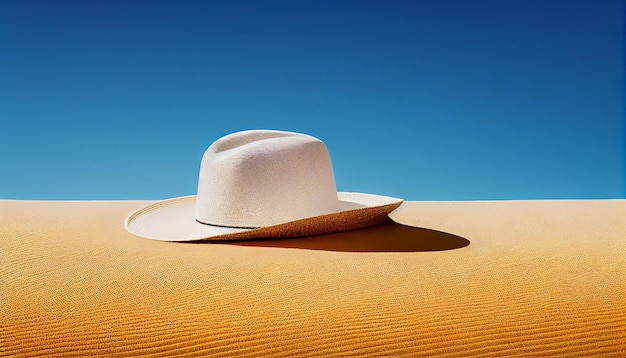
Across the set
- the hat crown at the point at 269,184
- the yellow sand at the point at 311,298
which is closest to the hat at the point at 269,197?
the hat crown at the point at 269,184

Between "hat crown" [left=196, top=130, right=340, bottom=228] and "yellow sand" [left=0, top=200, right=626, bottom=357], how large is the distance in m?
0.23

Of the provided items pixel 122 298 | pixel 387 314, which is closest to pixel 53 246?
pixel 122 298

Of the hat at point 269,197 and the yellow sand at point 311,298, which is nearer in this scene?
the yellow sand at point 311,298

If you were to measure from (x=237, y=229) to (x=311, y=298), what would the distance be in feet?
4.23

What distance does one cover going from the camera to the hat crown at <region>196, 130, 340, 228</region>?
3064mm

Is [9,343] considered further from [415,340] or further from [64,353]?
[415,340]

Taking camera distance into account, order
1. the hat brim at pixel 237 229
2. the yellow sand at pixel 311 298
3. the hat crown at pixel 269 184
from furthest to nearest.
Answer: the hat crown at pixel 269 184, the hat brim at pixel 237 229, the yellow sand at pixel 311 298

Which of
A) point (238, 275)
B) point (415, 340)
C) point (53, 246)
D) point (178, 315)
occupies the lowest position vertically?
point (415, 340)

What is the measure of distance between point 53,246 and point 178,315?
1.35 meters

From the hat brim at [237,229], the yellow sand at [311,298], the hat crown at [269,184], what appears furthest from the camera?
the hat crown at [269,184]

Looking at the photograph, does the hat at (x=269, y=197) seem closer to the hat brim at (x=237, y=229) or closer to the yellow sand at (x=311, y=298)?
the hat brim at (x=237, y=229)

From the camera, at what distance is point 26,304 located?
186cm

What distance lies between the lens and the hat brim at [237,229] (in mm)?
2939

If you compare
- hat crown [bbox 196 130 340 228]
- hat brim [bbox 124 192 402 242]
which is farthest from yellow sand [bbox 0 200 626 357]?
hat crown [bbox 196 130 340 228]
